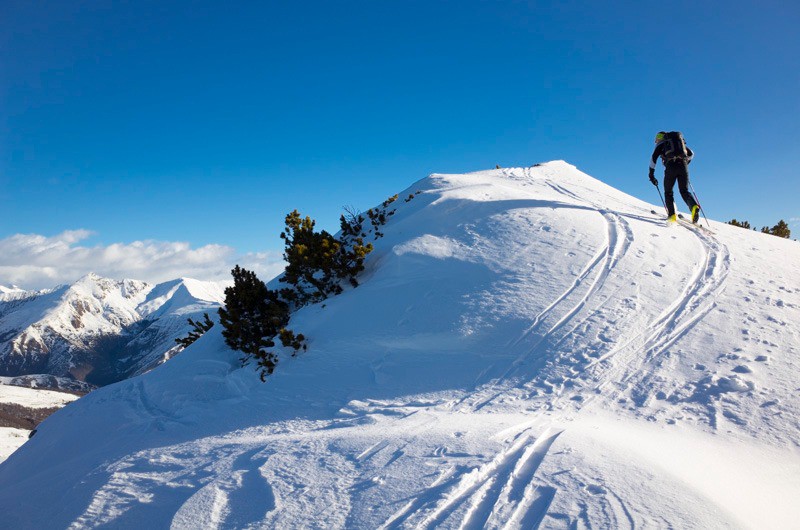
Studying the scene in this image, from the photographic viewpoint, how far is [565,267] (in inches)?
373

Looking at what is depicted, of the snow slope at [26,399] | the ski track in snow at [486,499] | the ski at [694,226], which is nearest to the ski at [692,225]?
the ski at [694,226]

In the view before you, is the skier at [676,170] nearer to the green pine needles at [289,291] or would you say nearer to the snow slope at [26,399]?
the green pine needles at [289,291]

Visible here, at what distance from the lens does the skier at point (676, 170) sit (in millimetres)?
12180

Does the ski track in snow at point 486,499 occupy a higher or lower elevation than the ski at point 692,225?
lower

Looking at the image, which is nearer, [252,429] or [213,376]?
[252,429]

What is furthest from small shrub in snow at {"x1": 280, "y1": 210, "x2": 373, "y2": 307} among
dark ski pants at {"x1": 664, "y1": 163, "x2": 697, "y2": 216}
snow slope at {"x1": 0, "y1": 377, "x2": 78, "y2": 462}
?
snow slope at {"x1": 0, "y1": 377, "x2": 78, "y2": 462}

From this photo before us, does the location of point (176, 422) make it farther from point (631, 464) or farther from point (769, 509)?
point (769, 509)

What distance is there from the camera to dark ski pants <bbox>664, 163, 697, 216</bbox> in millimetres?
12195

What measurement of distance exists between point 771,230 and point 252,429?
24772mm

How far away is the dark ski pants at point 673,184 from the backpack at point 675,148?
8.3 inches

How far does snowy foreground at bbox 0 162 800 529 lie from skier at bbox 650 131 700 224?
3.14 feet

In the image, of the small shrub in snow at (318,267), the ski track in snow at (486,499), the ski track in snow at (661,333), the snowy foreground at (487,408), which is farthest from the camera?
the small shrub in snow at (318,267)

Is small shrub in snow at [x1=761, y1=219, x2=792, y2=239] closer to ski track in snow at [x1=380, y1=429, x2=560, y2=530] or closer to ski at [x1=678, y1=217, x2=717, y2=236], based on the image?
ski at [x1=678, y1=217, x2=717, y2=236]

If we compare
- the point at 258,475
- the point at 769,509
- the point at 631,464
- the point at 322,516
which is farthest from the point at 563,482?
the point at 258,475
